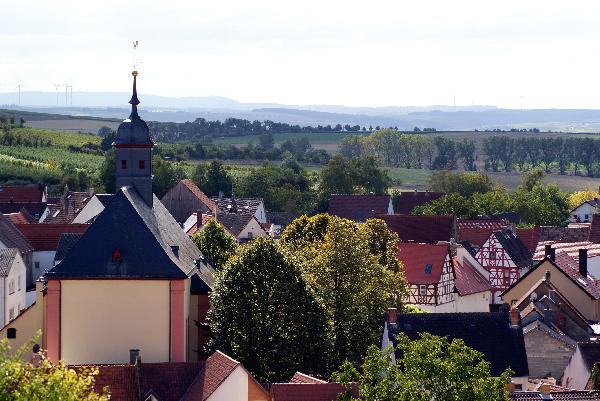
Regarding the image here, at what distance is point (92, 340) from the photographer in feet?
169

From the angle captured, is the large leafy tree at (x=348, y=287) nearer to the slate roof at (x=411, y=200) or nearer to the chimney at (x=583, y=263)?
the chimney at (x=583, y=263)

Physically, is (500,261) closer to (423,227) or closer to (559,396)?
(423,227)

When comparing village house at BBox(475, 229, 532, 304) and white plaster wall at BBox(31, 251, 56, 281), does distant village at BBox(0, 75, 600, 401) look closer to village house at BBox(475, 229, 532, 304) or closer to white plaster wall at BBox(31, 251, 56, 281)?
white plaster wall at BBox(31, 251, 56, 281)

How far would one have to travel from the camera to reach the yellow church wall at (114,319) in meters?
51.3

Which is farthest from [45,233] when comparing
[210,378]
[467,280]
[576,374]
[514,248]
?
[210,378]

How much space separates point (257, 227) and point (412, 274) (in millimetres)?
24732

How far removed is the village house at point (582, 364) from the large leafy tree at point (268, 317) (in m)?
9.85

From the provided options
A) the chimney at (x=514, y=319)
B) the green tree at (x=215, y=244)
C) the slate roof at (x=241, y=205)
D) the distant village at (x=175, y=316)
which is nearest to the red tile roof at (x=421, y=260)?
the distant village at (x=175, y=316)

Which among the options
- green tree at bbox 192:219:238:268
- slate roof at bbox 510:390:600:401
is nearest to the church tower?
green tree at bbox 192:219:238:268

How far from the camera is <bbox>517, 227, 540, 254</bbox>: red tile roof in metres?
105

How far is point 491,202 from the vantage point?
134875 millimetres

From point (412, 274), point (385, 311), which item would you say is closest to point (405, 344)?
point (385, 311)

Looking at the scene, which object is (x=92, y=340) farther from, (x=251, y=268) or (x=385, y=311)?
(x=385, y=311)

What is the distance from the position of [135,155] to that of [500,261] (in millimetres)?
41413
